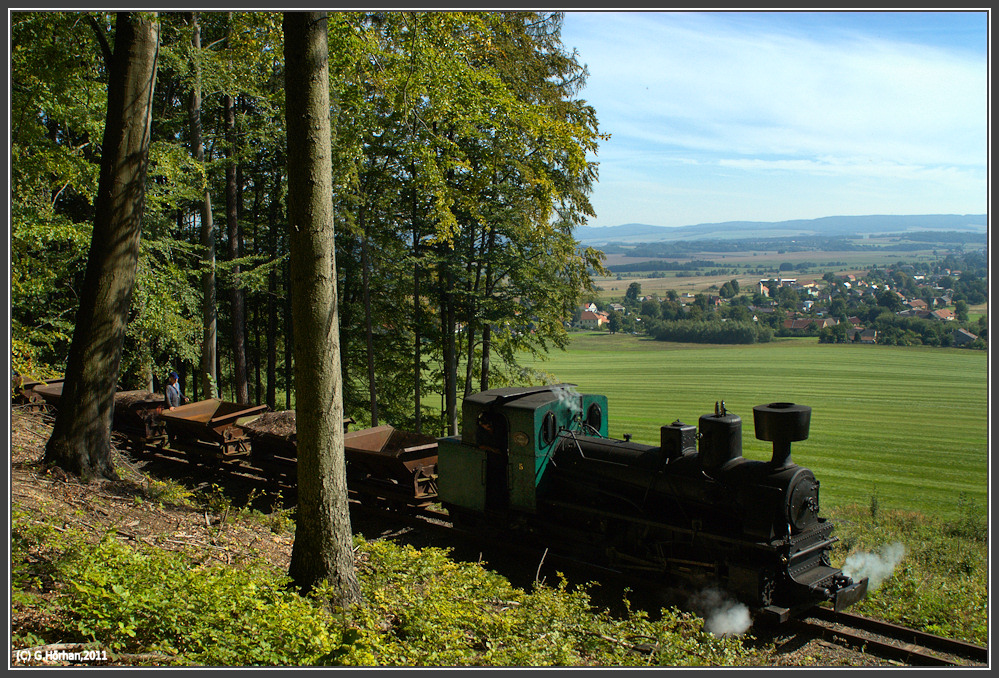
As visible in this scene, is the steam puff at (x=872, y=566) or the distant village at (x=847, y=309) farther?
the distant village at (x=847, y=309)

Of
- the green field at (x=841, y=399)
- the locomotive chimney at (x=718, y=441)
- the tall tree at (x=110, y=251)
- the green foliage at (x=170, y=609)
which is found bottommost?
the green field at (x=841, y=399)

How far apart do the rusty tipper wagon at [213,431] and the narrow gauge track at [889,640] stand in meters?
11.6

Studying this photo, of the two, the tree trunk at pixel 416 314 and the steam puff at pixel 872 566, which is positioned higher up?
the tree trunk at pixel 416 314

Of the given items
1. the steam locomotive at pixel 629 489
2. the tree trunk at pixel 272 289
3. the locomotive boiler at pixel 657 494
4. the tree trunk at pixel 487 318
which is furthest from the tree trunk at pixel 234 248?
the locomotive boiler at pixel 657 494

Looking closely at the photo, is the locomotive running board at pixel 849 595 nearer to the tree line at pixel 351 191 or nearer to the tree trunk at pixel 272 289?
the tree line at pixel 351 191

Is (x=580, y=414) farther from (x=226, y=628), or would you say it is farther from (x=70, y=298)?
(x=70, y=298)

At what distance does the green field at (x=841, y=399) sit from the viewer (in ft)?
87.9

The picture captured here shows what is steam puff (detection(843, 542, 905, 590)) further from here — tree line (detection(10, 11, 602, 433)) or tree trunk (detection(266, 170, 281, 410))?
A: tree trunk (detection(266, 170, 281, 410))

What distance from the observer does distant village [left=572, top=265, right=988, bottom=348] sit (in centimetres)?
5728

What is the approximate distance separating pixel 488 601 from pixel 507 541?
253 cm

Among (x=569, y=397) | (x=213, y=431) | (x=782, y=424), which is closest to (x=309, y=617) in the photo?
(x=782, y=424)

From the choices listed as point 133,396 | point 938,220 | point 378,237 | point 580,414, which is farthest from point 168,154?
point 938,220

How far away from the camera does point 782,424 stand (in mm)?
7371

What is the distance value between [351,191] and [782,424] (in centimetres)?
1500
